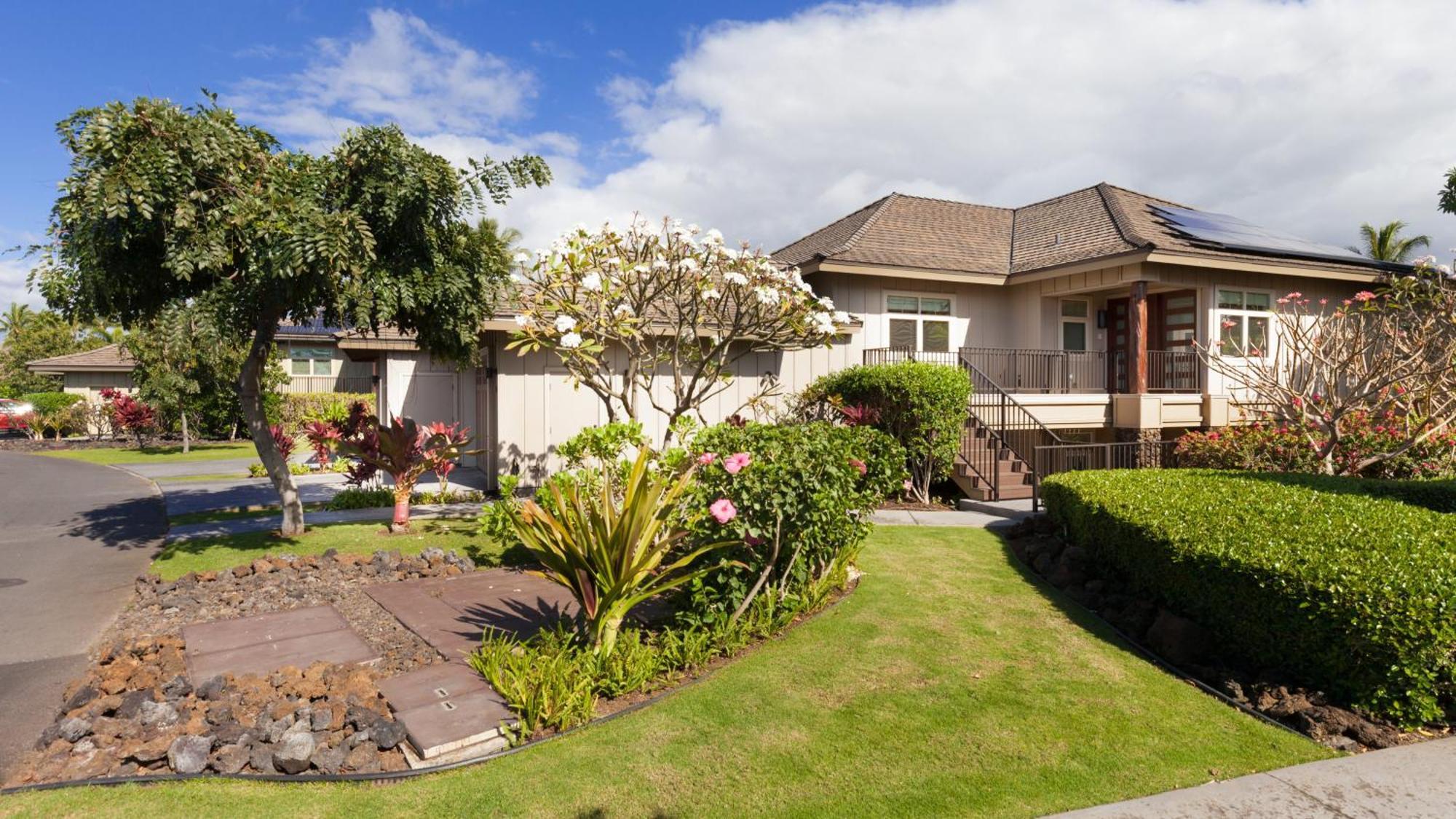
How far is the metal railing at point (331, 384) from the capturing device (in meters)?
Result: 33.6

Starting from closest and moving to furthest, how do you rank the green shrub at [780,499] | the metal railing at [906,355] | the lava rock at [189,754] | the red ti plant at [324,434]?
the lava rock at [189,754]
the green shrub at [780,499]
the red ti plant at [324,434]
the metal railing at [906,355]

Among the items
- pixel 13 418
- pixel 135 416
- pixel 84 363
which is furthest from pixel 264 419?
pixel 84 363

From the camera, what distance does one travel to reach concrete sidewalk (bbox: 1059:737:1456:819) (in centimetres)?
396

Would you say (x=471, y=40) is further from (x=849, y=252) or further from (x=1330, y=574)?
(x=1330, y=574)

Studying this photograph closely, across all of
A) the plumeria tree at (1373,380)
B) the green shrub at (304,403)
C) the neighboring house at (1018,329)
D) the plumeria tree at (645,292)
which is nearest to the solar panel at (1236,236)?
the neighboring house at (1018,329)

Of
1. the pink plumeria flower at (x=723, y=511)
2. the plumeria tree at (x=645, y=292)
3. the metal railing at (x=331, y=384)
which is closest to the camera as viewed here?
the pink plumeria flower at (x=723, y=511)

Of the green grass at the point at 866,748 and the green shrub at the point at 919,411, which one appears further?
the green shrub at the point at 919,411

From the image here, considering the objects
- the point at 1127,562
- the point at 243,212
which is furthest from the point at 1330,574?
the point at 243,212

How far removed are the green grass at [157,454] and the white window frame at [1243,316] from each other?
24078mm

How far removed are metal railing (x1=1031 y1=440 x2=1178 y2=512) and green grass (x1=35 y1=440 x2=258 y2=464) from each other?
67.0 feet

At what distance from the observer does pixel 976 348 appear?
15.8 m

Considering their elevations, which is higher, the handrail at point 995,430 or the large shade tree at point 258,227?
the large shade tree at point 258,227

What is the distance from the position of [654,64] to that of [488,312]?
5.39 metres

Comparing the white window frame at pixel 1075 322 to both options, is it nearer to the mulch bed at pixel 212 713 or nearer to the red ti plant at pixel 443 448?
the red ti plant at pixel 443 448
